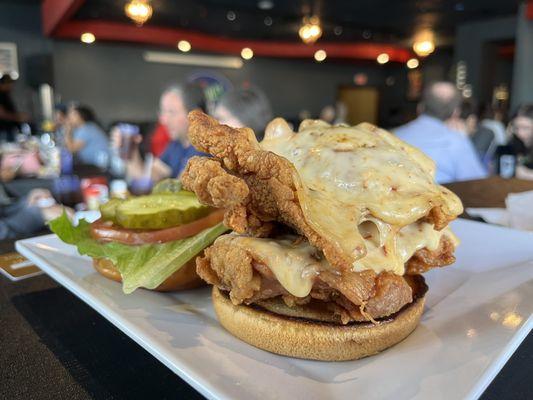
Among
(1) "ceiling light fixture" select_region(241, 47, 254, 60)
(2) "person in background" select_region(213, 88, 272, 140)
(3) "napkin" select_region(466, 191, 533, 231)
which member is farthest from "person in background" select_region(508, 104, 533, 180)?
(1) "ceiling light fixture" select_region(241, 47, 254, 60)

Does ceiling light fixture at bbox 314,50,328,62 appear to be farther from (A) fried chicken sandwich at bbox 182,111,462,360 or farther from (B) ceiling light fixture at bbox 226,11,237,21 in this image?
(A) fried chicken sandwich at bbox 182,111,462,360

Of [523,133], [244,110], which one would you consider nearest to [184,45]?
[523,133]

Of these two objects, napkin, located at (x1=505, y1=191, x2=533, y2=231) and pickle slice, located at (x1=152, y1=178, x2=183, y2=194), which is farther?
napkin, located at (x1=505, y1=191, x2=533, y2=231)

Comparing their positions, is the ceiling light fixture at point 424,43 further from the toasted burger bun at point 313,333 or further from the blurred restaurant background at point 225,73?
the toasted burger bun at point 313,333

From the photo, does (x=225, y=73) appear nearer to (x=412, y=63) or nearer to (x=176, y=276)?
(x=412, y=63)

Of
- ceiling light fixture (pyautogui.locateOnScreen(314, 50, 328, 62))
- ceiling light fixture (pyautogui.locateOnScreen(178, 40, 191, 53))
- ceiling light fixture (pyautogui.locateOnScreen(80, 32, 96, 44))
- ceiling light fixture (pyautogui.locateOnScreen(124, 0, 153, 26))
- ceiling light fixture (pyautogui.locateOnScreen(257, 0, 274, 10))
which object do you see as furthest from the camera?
ceiling light fixture (pyautogui.locateOnScreen(314, 50, 328, 62))

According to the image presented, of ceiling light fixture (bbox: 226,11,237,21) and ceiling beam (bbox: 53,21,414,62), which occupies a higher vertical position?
ceiling light fixture (bbox: 226,11,237,21)
